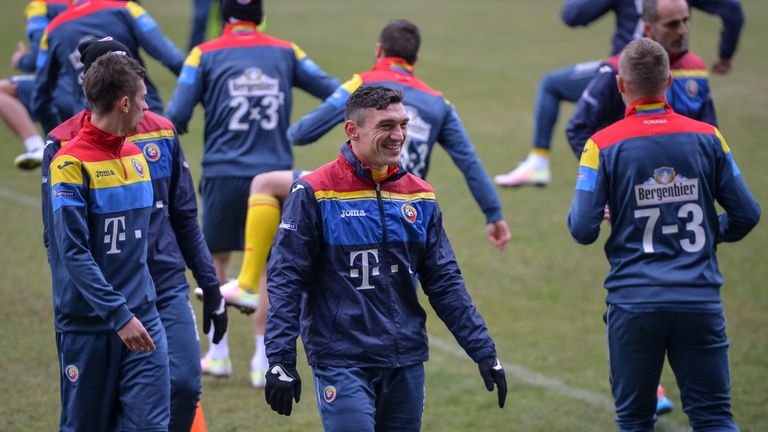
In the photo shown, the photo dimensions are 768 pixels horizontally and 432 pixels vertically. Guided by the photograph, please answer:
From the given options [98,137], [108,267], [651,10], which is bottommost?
[108,267]

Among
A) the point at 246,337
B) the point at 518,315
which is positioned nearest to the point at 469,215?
the point at 518,315

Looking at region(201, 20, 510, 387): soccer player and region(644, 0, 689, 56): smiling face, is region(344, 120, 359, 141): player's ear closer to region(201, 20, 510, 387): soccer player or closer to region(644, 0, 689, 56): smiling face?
region(201, 20, 510, 387): soccer player

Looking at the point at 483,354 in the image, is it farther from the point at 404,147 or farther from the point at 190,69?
the point at 190,69

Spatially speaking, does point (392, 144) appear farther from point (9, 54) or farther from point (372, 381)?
point (9, 54)

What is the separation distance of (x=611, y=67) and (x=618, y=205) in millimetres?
1822

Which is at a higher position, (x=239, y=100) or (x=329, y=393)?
(x=239, y=100)

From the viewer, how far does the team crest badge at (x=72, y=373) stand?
529 cm

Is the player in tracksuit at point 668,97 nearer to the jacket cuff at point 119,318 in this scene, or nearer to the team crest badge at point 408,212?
the team crest badge at point 408,212

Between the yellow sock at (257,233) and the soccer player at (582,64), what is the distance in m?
2.40

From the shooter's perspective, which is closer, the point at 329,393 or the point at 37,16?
the point at 329,393

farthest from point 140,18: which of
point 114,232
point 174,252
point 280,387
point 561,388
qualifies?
point 280,387

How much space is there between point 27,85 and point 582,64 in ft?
16.4

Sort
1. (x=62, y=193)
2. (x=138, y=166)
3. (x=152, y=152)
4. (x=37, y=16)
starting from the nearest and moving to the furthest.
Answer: (x=62, y=193) < (x=138, y=166) < (x=152, y=152) < (x=37, y=16)

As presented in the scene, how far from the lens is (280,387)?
16.0 feet
